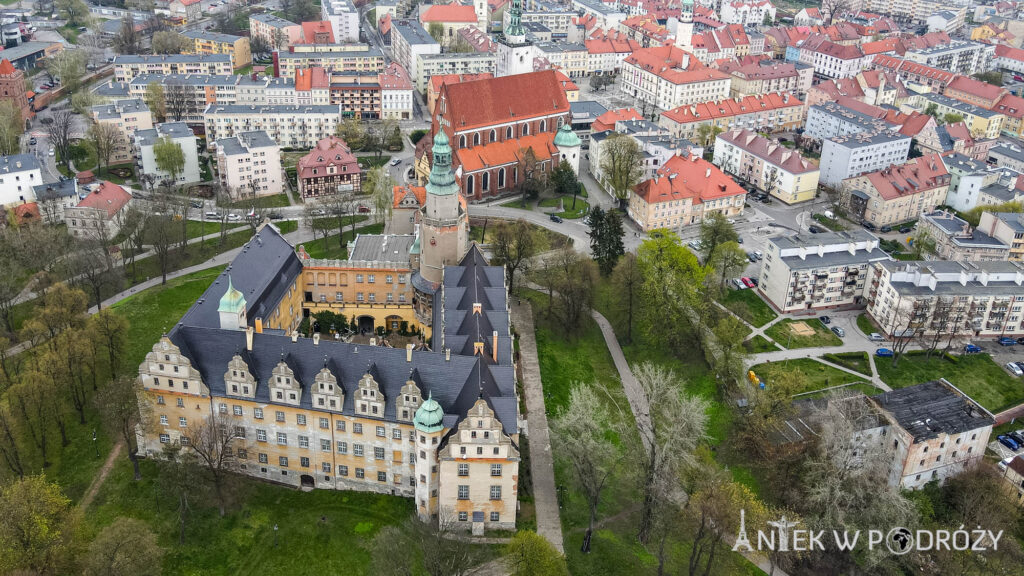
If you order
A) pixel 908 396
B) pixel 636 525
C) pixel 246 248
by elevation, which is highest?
pixel 246 248

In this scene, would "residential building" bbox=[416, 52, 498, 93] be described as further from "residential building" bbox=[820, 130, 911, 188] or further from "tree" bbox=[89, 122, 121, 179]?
"residential building" bbox=[820, 130, 911, 188]

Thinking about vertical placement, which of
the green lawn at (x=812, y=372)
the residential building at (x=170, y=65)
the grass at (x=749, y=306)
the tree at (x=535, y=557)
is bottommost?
the green lawn at (x=812, y=372)

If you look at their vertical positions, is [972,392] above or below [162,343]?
below

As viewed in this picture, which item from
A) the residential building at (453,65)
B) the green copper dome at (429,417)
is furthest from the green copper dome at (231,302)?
the residential building at (453,65)

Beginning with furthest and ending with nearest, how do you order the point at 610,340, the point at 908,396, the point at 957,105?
the point at 957,105 < the point at 610,340 < the point at 908,396

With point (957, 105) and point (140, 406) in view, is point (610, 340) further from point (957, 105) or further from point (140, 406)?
point (957, 105)

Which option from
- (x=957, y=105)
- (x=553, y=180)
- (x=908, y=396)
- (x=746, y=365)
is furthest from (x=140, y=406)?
(x=957, y=105)

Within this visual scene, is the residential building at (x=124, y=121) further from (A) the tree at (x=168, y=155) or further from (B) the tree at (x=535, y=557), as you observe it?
(B) the tree at (x=535, y=557)

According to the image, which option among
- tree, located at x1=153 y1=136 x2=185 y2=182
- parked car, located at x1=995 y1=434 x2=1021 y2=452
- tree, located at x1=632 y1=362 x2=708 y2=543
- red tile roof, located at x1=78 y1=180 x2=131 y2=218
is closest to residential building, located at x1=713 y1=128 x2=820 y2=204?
parked car, located at x1=995 y1=434 x2=1021 y2=452
